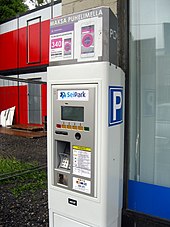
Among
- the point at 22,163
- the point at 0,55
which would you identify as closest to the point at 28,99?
the point at 0,55

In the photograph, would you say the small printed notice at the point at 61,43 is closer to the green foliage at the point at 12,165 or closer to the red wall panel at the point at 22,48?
the green foliage at the point at 12,165

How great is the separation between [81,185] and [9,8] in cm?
1646

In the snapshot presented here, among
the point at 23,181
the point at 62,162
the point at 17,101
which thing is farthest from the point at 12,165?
the point at 17,101

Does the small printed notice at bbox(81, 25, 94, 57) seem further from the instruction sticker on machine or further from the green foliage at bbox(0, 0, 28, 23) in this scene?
the green foliage at bbox(0, 0, 28, 23)

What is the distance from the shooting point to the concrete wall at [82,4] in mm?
2227

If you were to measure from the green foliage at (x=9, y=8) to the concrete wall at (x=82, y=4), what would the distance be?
1445 centimetres

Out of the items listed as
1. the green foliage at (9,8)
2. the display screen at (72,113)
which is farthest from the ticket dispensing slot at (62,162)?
the green foliage at (9,8)

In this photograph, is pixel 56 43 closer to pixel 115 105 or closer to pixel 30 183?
pixel 115 105

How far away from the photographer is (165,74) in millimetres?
2100

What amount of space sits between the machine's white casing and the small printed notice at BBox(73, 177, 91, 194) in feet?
0.14

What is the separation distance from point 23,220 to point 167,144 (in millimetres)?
1958

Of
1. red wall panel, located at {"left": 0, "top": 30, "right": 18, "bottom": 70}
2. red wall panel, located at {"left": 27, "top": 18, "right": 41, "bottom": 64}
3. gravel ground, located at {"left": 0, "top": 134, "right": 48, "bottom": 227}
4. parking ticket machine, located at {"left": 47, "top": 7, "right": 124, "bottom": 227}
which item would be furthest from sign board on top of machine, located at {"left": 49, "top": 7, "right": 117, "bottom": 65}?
red wall panel, located at {"left": 0, "top": 30, "right": 18, "bottom": 70}

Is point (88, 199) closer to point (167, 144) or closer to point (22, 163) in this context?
point (167, 144)

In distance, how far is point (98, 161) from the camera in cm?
187
